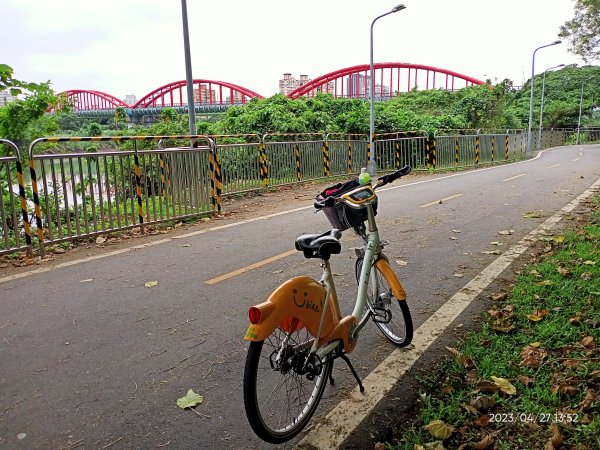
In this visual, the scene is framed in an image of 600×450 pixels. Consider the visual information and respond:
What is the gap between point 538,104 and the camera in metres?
65.4

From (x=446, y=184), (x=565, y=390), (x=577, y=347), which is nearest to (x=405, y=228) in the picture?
(x=577, y=347)

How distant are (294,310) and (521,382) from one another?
5.25 ft

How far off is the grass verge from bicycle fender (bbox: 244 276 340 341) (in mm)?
749

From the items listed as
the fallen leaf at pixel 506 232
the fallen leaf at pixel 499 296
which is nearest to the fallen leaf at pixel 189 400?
the fallen leaf at pixel 499 296

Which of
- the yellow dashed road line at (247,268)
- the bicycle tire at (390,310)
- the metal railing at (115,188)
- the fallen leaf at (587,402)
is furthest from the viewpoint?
the metal railing at (115,188)

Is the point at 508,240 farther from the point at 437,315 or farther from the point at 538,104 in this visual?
the point at 538,104

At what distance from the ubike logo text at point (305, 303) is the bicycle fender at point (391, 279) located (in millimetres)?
883

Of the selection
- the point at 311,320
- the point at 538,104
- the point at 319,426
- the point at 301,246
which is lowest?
the point at 319,426

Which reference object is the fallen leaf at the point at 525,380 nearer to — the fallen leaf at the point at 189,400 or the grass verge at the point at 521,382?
the grass verge at the point at 521,382

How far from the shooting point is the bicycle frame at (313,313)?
7.73 ft

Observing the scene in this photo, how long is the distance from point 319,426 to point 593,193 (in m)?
10.8

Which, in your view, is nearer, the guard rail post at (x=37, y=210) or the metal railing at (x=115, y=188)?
the guard rail post at (x=37, y=210)

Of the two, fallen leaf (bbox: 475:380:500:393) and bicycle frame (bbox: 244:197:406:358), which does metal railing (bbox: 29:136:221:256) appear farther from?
fallen leaf (bbox: 475:380:500:393)

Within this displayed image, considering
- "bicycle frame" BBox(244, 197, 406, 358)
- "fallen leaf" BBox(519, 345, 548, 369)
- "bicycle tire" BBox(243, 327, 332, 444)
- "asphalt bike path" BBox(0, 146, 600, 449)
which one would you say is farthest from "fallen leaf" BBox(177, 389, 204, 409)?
"fallen leaf" BBox(519, 345, 548, 369)
